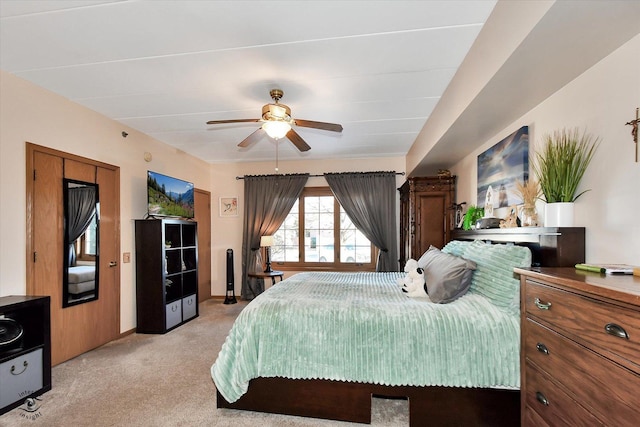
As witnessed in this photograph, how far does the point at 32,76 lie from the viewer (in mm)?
2537

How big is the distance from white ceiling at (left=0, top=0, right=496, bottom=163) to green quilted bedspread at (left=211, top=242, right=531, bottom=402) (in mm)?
1601

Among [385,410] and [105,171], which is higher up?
[105,171]

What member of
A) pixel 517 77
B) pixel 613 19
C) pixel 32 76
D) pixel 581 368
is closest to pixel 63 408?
pixel 32 76

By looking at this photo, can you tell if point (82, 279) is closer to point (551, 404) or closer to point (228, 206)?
point (228, 206)

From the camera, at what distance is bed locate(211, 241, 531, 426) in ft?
5.92

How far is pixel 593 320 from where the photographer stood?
102cm

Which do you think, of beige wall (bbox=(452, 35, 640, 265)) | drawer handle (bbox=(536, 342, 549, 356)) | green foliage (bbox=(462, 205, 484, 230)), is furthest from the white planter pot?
green foliage (bbox=(462, 205, 484, 230))

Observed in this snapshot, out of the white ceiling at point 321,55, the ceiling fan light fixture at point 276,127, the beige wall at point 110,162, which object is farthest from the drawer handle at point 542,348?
the beige wall at point 110,162

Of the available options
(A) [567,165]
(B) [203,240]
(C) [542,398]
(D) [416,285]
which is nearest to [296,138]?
(D) [416,285]

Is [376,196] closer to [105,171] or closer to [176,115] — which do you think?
[176,115]

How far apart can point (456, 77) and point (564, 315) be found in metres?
2.00

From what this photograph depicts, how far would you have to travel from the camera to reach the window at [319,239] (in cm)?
541

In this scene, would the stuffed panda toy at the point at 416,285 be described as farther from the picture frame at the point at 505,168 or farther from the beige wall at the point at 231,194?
the beige wall at the point at 231,194

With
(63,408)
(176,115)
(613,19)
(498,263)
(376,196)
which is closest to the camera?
(613,19)
